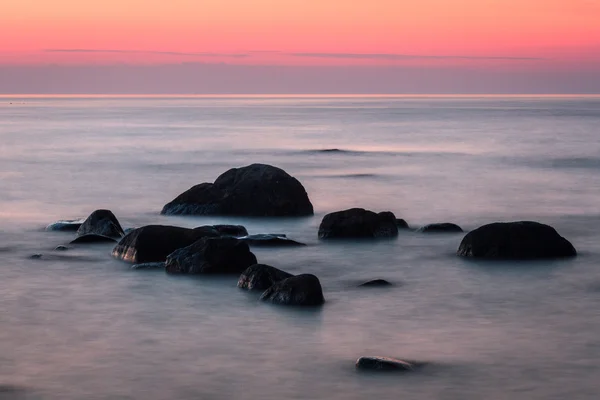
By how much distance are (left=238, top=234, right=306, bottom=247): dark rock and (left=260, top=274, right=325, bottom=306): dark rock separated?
4593mm

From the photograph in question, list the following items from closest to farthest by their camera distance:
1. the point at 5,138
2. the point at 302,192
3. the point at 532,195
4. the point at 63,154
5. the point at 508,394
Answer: the point at 508,394, the point at 302,192, the point at 532,195, the point at 63,154, the point at 5,138

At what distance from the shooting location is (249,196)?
72.1 feet

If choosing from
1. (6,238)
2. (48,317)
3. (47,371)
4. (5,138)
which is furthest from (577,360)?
(5,138)

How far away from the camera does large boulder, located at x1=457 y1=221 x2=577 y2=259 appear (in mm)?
16641

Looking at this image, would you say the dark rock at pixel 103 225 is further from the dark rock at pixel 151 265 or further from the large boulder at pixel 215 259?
the large boulder at pixel 215 259

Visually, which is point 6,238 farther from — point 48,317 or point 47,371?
point 47,371

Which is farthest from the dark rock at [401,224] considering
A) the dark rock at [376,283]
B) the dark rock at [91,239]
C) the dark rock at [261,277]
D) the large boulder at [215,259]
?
the dark rock at [261,277]

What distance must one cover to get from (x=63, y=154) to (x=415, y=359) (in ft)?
129

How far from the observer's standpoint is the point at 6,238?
19578mm

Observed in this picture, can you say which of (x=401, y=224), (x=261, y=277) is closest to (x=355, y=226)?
(x=401, y=224)

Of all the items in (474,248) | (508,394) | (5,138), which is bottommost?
(508,394)

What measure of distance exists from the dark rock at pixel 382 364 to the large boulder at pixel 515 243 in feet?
21.2

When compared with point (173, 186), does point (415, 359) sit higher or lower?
lower

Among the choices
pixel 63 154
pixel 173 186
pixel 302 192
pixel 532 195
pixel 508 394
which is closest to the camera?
pixel 508 394
